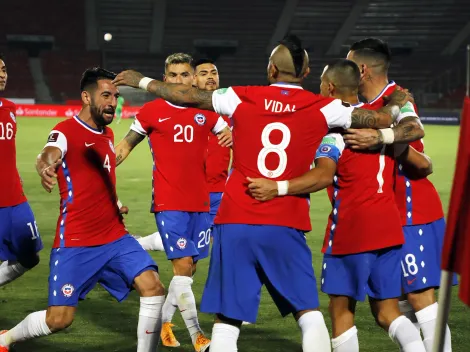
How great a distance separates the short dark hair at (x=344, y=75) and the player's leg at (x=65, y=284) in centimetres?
203

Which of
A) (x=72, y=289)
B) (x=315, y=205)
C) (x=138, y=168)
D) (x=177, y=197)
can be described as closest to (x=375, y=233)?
(x=72, y=289)

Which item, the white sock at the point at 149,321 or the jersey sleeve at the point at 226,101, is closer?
the jersey sleeve at the point at 226,101

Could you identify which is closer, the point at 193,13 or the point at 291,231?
the point at 291,231

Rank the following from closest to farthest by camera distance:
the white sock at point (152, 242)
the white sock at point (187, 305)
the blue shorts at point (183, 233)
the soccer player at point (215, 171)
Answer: the white sock at point (187, 305) < the blue shorts at point (183, 233) < the white sock at point (152, 242) < the soccer player at point (215, 171)

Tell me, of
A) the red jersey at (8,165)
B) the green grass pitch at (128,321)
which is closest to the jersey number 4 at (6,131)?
the red jersey at (8,165)

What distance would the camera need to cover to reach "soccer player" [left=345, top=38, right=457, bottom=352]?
18.3 ft

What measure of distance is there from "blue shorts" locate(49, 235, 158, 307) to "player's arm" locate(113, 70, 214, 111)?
52.9 inches

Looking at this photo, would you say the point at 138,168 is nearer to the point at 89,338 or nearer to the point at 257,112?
the point at 89,338

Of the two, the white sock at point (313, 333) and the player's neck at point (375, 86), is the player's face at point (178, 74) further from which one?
the white sock at point (313, 333)

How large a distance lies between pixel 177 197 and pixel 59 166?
5.75 feet

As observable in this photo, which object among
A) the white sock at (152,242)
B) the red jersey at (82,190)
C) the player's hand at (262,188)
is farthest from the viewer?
the white sock at (152,242)

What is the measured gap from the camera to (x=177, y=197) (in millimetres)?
7719

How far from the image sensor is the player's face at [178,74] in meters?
7.68

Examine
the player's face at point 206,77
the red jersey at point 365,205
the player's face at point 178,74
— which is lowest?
the red jersey at point 365,205
